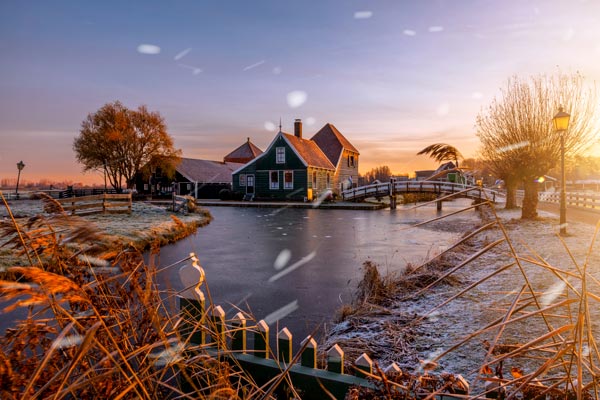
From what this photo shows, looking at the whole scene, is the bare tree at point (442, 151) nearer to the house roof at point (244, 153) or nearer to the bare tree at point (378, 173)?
the house roof at point (244, 153)

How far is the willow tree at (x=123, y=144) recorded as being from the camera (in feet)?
142

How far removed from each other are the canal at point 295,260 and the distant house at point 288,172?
17.4 meters

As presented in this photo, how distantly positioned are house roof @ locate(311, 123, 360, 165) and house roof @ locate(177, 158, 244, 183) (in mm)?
14049

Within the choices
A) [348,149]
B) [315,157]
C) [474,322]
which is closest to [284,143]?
[315,157]

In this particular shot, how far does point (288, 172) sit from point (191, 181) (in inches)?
599

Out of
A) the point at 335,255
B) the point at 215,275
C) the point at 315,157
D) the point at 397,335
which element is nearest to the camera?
the point at 397,335

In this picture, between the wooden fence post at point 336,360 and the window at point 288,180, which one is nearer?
the wooden fence post at point 336,360

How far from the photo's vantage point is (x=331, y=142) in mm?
45219

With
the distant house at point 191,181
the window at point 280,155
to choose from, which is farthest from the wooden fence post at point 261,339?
the distant house at point 191,181

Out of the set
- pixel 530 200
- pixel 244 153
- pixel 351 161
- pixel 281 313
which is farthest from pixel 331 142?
pixel 281 313

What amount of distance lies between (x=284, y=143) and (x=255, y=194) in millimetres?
6032

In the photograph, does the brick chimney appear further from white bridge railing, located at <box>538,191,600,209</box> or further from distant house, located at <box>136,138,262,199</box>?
white bridge railing, located at <box>538,191,600,209</box>

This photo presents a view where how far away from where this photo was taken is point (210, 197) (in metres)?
45.8

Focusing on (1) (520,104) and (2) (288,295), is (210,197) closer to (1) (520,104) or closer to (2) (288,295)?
(1) (520,104)
